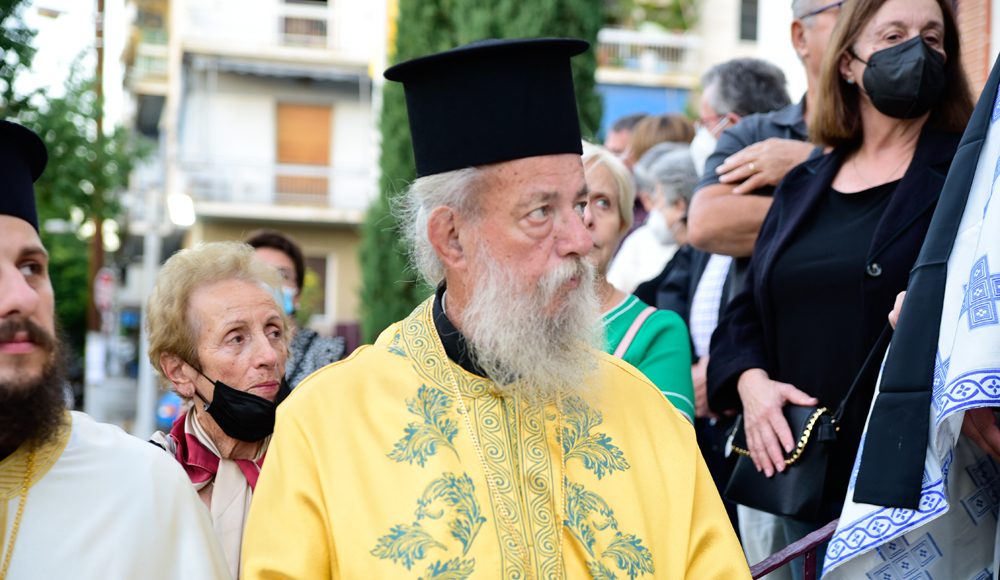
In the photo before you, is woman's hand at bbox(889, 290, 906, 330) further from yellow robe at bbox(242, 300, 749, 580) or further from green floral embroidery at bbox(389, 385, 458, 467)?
green floral embroidery at bbox(389, 385, 458, 467)

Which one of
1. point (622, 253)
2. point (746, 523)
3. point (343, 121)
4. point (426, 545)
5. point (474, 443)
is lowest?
point (746, 523)

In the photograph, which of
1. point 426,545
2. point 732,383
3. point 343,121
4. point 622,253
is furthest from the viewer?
point 343,121

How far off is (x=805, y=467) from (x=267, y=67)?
1136 inches

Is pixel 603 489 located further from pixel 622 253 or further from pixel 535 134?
pixel 622 253

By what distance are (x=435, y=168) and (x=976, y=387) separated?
1.45 meters

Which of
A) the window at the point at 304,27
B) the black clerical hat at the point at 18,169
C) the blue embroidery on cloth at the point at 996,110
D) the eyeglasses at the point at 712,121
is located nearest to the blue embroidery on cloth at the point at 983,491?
the blue embroidery on cloth at the point at 996,110

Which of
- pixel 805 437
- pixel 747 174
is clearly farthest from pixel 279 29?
pixel 805 437

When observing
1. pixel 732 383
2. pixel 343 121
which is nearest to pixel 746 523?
pixel 732 383

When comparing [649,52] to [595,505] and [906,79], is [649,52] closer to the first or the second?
[906,79]

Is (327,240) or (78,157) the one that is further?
(327,240)

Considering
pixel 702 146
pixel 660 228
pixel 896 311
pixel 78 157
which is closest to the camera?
pixel 896 311

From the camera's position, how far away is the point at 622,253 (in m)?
7.19

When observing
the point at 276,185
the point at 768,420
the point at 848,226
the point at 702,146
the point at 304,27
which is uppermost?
the point at 304,27

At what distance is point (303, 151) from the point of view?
32094mm
